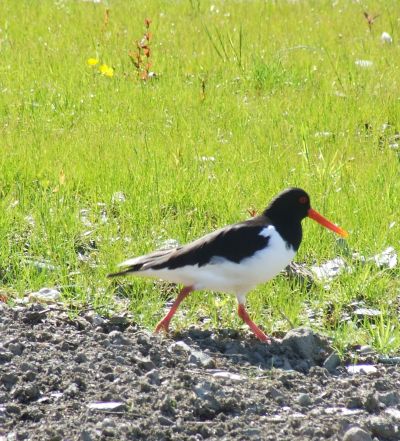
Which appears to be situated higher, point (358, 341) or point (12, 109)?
point (12, 109)

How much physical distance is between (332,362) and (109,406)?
1.38m

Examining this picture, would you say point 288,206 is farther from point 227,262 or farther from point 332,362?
point 332,362

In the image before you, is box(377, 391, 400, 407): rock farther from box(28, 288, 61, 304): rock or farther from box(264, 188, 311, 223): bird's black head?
box(28, 288, 61, 304): rock

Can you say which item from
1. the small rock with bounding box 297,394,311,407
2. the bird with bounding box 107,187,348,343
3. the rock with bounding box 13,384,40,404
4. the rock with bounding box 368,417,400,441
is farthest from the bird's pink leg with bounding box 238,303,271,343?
the rock with bounding box 13,384,40,404

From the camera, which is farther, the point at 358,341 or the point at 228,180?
the point at 228,180

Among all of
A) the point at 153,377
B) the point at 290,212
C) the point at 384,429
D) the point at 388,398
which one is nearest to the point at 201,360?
the point at 153,377

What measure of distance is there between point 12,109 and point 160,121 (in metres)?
1.33

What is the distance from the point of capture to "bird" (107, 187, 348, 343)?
18.8ft

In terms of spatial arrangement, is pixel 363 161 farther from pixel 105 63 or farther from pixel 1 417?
pixel 1 417

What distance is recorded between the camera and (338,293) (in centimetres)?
634

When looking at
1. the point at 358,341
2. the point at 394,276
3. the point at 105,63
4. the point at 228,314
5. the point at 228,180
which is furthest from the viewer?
the point at 105,63

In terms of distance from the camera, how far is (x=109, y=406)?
180 inches

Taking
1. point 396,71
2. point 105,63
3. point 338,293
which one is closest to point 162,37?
point 105,63

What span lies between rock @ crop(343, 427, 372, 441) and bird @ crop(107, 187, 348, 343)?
4.58 feet
